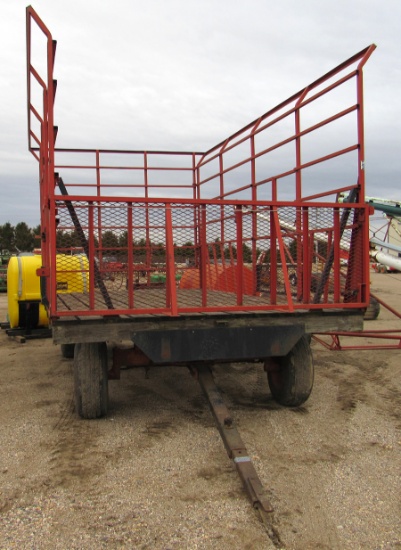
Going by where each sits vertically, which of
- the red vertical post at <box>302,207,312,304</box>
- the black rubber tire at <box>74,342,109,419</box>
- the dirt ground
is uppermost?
the red vertical post at <box>302,207,312,304</box>

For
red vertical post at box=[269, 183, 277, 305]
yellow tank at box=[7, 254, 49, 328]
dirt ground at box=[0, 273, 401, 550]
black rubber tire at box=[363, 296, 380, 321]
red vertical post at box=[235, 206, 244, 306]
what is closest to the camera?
dirt ground at box=[0, 273, 401, 550]

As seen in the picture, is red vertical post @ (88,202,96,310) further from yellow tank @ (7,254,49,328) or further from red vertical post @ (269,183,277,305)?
yellow tank @ (7,254,49,328)

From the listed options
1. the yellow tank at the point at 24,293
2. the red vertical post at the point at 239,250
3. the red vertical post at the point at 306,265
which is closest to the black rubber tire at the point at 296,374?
the red vertical post at the point at 306,265

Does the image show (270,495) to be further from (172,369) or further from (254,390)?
(172,369)

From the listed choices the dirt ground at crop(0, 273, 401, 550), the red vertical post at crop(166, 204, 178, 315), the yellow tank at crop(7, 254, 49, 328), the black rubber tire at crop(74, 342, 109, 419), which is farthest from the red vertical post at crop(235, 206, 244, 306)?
the yellow tank at crop(7, 254, 49, 328)

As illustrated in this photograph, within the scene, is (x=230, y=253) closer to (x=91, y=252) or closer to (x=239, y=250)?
(x=239, y=250)

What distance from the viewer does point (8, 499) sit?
322 cm

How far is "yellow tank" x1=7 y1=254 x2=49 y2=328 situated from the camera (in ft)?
28.3

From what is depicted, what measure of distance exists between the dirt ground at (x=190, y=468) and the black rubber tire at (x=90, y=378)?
18cm

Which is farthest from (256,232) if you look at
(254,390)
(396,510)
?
(396,510)

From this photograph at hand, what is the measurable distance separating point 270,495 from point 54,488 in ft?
4.84

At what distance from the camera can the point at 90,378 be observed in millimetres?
4531

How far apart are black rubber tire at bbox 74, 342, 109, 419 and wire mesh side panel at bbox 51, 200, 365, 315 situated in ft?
1.33

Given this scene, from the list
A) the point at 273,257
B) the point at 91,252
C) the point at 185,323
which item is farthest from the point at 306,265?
the point at 91,252
